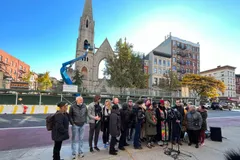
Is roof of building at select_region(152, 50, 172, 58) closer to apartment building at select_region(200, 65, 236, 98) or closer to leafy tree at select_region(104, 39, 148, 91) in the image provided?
leafy tree at select_region(104, 39, 148, 91)

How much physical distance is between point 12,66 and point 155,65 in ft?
181

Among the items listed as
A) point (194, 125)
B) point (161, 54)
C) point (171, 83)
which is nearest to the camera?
point (194, 125)

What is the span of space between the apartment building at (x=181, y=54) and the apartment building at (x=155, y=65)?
334 cm

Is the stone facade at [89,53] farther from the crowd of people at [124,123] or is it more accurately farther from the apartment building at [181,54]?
the crowd of people at [124,123]

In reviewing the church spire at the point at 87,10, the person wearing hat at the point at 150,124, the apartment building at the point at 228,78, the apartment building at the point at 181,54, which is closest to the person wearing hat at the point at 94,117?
the person wearing hat at the point at 150,124

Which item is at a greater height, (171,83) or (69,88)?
(171,83)

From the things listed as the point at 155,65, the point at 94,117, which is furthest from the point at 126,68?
the point at 94,117

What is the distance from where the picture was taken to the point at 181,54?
51250 millimetres

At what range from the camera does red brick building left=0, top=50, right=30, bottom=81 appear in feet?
154

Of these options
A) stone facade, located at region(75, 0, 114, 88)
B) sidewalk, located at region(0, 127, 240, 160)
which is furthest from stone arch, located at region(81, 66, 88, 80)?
sidewalk, located at region(0, 127, 240, 160)

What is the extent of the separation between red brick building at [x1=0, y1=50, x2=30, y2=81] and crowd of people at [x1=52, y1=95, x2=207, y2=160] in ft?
172

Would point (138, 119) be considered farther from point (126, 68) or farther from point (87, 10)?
point (87, 10)

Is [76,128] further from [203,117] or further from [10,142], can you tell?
[203,117]

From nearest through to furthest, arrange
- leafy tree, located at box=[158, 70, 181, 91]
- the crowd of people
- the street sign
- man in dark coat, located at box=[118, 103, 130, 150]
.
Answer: the crowd of people → man in dark coat, located at box=[118, 103, 130, 150] → the street sign → leafy tree, located at box=[158, 70, 181, 91]
